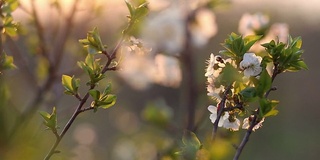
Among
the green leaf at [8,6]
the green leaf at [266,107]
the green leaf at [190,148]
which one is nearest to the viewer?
the green leaf at [190,148]

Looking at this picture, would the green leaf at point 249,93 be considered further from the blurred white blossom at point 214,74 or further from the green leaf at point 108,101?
the green leaf at point 108,101

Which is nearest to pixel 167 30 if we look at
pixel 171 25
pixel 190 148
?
pixel 171 25

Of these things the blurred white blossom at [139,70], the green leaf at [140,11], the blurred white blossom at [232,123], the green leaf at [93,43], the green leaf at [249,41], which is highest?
the green leaf at [140,11]

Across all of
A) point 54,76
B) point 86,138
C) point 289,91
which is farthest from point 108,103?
point 289,91

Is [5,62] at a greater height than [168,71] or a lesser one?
greater

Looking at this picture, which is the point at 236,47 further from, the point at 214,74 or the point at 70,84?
the point at 70,84

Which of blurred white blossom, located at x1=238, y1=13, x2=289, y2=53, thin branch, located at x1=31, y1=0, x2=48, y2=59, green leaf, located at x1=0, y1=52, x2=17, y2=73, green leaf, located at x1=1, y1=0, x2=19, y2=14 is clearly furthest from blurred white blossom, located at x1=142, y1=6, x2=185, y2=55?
green leaf, located at x1=0, y1=52, x2=17, y2=73

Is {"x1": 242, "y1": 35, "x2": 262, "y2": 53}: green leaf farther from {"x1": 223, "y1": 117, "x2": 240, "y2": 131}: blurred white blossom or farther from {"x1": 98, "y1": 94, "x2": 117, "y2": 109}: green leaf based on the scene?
{"x1": 98, "y1": 94, "x2": 117, "y2": 109}: green leaf

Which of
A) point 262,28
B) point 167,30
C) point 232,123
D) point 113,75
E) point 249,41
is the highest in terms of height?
point 249,41

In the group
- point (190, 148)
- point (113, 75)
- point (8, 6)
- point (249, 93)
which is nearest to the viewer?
point (190, 148)

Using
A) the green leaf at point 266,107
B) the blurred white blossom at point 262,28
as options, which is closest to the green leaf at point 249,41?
the green leaf at point 266,107

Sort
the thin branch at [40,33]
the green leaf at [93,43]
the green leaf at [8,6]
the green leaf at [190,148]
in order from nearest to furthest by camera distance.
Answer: the green leaf at [190,148] < the green leaf at [93,43] < the green leaf at [8,6] < the thin branch at [40,33]
